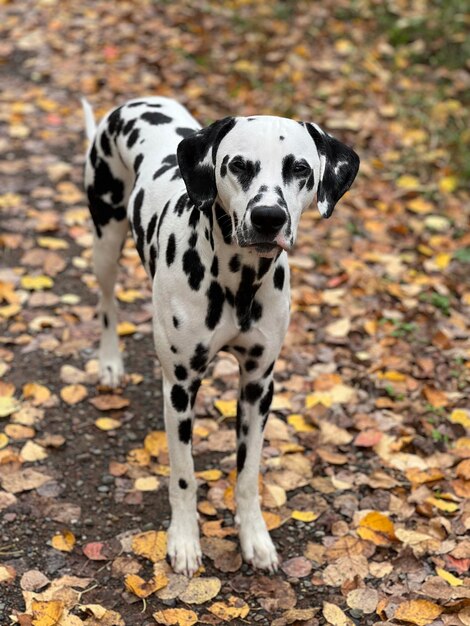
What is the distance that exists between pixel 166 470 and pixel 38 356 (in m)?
1.20

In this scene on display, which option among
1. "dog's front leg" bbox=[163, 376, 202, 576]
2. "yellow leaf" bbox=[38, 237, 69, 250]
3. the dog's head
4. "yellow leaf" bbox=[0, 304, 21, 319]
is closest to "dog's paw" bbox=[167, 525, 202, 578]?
"dog's front leg" bbox=[163, 376, 202, 576]

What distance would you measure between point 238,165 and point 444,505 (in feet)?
6.60

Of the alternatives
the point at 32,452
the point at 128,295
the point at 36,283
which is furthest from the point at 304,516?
the point at 36,283

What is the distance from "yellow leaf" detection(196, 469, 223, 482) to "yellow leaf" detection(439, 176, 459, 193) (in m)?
3.64

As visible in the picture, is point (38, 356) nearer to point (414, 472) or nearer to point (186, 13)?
point (414, 472)

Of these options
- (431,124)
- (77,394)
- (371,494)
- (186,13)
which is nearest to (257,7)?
(186,13)

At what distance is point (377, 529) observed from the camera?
390 centimetres

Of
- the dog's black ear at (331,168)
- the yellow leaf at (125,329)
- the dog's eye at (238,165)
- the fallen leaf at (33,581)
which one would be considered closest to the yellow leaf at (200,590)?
the fallen leaf at (33,581)

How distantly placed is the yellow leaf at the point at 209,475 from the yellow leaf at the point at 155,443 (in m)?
0.24

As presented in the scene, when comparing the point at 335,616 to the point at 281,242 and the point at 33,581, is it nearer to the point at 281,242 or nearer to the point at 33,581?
the point at 33,581

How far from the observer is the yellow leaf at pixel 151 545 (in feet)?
12.3

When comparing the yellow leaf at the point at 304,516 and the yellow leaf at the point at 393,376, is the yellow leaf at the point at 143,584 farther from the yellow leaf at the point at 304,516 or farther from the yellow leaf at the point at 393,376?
the yellow leaf at the point at 393,376

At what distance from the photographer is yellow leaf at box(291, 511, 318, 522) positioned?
13.1 ft

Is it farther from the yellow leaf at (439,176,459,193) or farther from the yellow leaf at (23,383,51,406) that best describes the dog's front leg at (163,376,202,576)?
the yellow leaf at (439,176,459,193)
